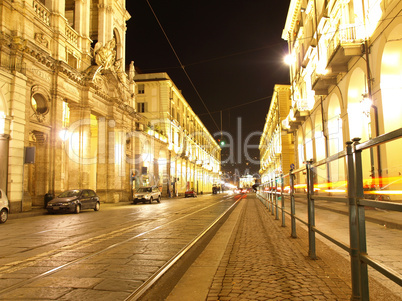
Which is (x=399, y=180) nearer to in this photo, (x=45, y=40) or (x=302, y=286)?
(x=302, y=286)

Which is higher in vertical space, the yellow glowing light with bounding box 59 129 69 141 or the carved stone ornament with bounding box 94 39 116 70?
the carved stone ornament with bounding box 94 39 116 70

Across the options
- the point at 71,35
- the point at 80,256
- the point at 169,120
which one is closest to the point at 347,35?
the point at 80,256

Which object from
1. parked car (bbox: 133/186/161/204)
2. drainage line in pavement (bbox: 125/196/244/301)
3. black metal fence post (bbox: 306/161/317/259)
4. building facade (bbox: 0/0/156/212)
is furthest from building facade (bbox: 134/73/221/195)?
black metal fence post (bbox: 306/161/317/259)

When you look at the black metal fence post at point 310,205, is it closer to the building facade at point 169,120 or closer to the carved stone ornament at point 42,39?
the carved stone ornament at point 42,39

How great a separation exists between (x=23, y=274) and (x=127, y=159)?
100ft

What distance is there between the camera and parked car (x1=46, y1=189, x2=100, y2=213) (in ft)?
59.9

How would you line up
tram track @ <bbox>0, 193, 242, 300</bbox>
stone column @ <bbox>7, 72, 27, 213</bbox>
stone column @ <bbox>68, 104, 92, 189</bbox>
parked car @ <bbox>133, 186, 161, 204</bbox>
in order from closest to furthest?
tram track @ <bbox>0, 193, 242, 300</bbox>, stone column @ <bbox>7, 72, 27, 213</bbox>, stone column @ <bbox>68, 104, 92, 189</bbox>, parked car @ <bbox>133, 186, 161, 204</bbox>

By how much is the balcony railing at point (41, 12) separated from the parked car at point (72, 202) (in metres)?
11.4

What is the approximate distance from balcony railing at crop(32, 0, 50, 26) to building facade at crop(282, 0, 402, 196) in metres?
17.9

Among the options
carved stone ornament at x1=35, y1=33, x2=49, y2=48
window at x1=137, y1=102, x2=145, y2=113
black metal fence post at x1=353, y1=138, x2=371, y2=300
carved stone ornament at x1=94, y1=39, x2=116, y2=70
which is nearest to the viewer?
black metal fence post at x1=353, y1=138, x2=371, y2=300

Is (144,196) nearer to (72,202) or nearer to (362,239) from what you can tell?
(72,202)

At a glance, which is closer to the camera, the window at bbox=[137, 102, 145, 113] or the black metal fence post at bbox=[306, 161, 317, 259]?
the black metal fence post at bbox=[306, 161, 317, 259]

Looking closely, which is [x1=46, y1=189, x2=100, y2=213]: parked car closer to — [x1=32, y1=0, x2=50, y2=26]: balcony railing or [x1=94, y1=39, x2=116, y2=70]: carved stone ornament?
[x1=32, y1=0, x2=50, y2=26]: balcony railing

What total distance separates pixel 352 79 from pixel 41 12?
19.6 meters
